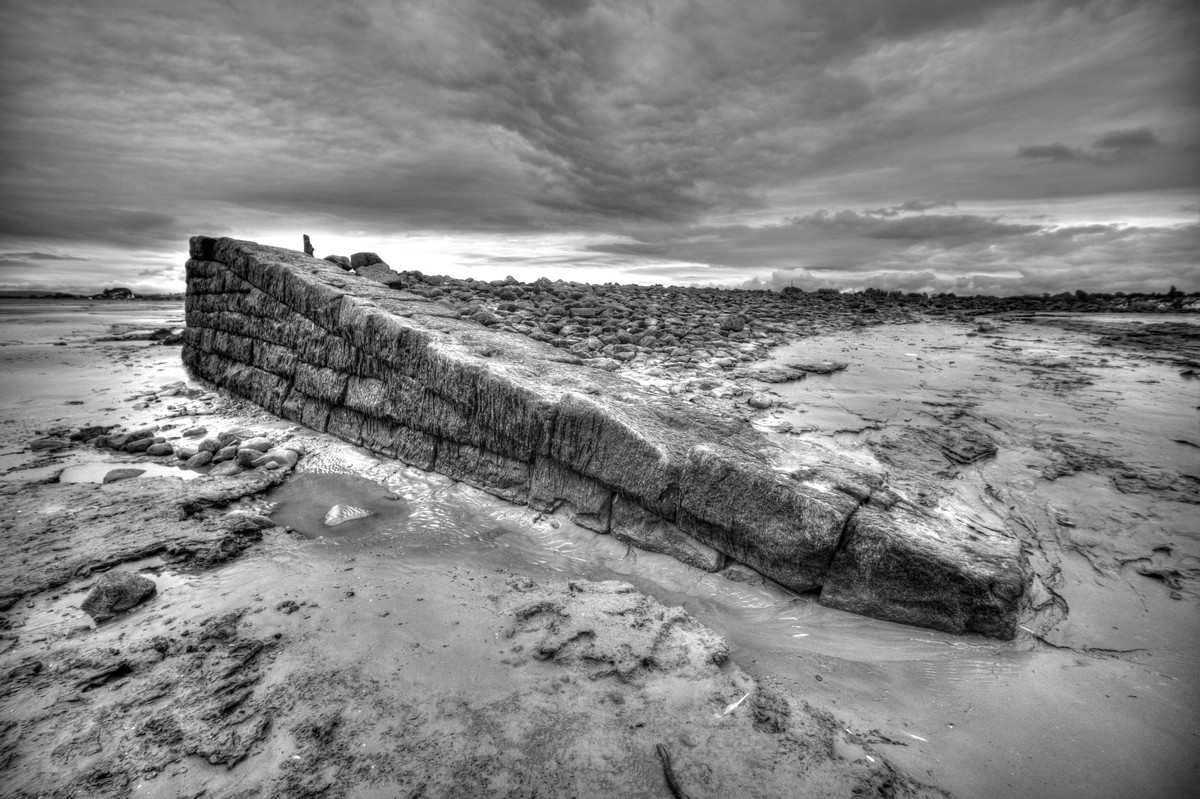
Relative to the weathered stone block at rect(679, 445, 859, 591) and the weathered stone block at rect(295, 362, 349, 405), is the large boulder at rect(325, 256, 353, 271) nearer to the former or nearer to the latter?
the weathered stone block at rect(295, 362, 349, 405)

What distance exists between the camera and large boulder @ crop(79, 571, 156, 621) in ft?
9.92

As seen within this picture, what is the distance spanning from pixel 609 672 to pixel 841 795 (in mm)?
1211

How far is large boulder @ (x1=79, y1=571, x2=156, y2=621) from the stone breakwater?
2620 mm

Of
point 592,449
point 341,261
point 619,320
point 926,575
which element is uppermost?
point 341,261

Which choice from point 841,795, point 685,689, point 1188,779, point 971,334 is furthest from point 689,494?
point 971,334

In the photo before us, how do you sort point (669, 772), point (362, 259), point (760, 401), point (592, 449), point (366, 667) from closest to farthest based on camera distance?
point (669, 772) → point (366, 667) → point (592, 449) → point (760, 401) → point (362, 259)

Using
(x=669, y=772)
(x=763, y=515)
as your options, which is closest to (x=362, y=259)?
(x=763, y=515)

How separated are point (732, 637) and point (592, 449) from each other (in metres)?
1.97

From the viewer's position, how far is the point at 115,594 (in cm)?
307

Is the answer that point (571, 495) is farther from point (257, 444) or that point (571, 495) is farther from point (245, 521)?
point (257, 444)

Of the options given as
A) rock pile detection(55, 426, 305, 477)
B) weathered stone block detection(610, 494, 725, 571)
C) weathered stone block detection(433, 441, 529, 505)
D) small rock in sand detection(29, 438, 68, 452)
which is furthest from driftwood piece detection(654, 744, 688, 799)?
small rock in sand detection(29, 438, 68, 452)

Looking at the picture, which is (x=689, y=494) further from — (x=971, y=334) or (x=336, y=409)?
(x=971, y=334)

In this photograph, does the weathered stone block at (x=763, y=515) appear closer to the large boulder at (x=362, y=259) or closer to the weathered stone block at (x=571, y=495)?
the weathered stone block at (x=571, y=495)

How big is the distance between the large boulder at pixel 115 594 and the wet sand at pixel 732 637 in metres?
0.09
